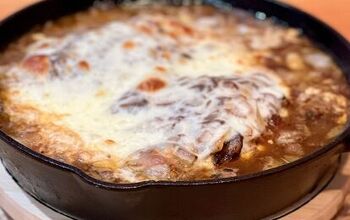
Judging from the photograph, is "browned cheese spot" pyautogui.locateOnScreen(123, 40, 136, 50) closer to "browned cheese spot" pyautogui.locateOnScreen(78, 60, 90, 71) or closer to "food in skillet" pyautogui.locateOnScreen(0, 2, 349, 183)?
"food in skillet" pyautogui.locateOnScreen(0, 2, 349, 183)

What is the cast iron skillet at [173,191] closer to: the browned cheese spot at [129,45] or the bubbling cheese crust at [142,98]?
the bubbling cheese crust at [142,98]

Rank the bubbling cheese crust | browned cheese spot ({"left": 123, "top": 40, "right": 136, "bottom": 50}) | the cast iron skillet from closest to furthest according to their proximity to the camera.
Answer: the cast iron skillet, the bubbling cheese crust, browned cheese spot ({"left": 123, "top": 40, "right": 136, "bottom": 50})

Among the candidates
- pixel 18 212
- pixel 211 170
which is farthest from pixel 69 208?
pixel 211 170

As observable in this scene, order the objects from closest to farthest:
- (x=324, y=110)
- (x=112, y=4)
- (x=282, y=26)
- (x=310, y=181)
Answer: (x=310, y=181) < (x=324, y=110) < (x=282, y=26) < (x=112, y=4)

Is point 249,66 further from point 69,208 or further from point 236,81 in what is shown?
point 69,208

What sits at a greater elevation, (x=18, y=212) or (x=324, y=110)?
(x=324, y=110)

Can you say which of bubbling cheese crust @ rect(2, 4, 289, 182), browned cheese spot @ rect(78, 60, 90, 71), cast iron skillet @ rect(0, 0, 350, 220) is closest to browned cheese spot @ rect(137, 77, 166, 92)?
bubbling cheese crust @ rect(2, 4, 289, 182)

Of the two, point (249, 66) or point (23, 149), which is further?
point (249, 66)

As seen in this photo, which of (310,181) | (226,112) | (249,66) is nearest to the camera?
(310,181)
